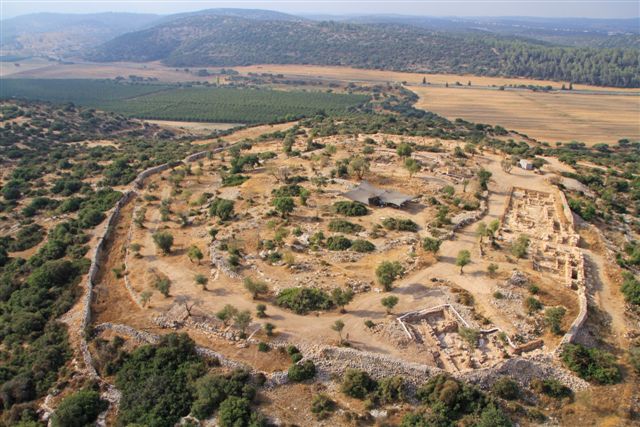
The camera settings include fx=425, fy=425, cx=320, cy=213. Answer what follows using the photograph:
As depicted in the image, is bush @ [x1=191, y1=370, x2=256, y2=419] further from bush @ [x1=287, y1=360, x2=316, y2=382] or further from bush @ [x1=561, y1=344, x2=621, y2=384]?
bush @ [x1=561, y1=344, x2=621, y2=384]

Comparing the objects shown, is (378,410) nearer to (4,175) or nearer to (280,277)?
(280,277)

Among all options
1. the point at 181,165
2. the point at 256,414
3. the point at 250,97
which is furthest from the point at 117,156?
the point at 250,97

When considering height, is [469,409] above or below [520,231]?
below

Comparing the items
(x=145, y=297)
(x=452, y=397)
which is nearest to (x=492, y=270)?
(x=452, y=397)

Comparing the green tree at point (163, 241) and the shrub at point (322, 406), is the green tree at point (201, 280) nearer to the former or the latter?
the green tree at point (163, 241)

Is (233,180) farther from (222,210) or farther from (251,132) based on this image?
(251,132)

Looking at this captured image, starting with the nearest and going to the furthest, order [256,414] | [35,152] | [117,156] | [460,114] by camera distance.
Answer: [256,414] → [117,156] → [35,152] → [460,114]
